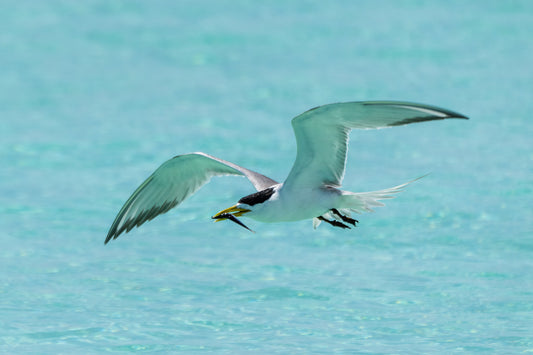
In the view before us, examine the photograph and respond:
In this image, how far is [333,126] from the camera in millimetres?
7125

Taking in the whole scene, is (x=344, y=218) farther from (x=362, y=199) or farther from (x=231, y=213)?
(x=231, y=213)

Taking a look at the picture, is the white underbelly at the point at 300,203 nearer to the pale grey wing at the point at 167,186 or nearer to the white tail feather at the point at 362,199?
the white tail feather at the point at 362,199

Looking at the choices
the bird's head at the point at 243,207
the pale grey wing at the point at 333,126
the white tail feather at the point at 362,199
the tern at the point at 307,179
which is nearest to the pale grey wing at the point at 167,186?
the tern at the point at 307,179

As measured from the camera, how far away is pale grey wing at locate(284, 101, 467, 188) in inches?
259

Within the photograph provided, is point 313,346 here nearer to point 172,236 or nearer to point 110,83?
point 172,236

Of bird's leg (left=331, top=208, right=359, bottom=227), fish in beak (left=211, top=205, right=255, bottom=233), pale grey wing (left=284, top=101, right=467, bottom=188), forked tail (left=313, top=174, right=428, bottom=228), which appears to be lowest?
fish in beak (left=211, top=205, right=255, bottom=233)

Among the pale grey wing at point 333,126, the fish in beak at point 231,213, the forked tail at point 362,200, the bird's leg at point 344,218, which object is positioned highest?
the pale grey wing at point 333,126

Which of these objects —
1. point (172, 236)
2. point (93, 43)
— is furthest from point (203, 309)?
point (93, 43)

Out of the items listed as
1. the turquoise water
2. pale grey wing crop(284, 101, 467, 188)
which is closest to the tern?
pale grey wing crop(284, 101, 467, 188)

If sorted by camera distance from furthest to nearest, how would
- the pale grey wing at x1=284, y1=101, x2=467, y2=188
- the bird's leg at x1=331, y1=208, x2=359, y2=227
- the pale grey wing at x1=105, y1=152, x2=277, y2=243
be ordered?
the pale grey wing at x1=105, y1=152, x2=277, y2=243 → the bird's leg at x1=331, y1=208, x2=359, y2=227 → the pale grey wing at x1=284, y1=101, x2=467, y2=188

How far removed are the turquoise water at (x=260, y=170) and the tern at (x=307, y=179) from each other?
3.49 ft

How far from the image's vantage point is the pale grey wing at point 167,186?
26.9ft

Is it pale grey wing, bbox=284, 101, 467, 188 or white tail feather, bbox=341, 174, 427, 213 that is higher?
pale grey wing, bbox=284, 101, 467, 188

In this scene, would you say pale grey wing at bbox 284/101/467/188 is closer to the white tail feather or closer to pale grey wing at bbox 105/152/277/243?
the white tail feather
